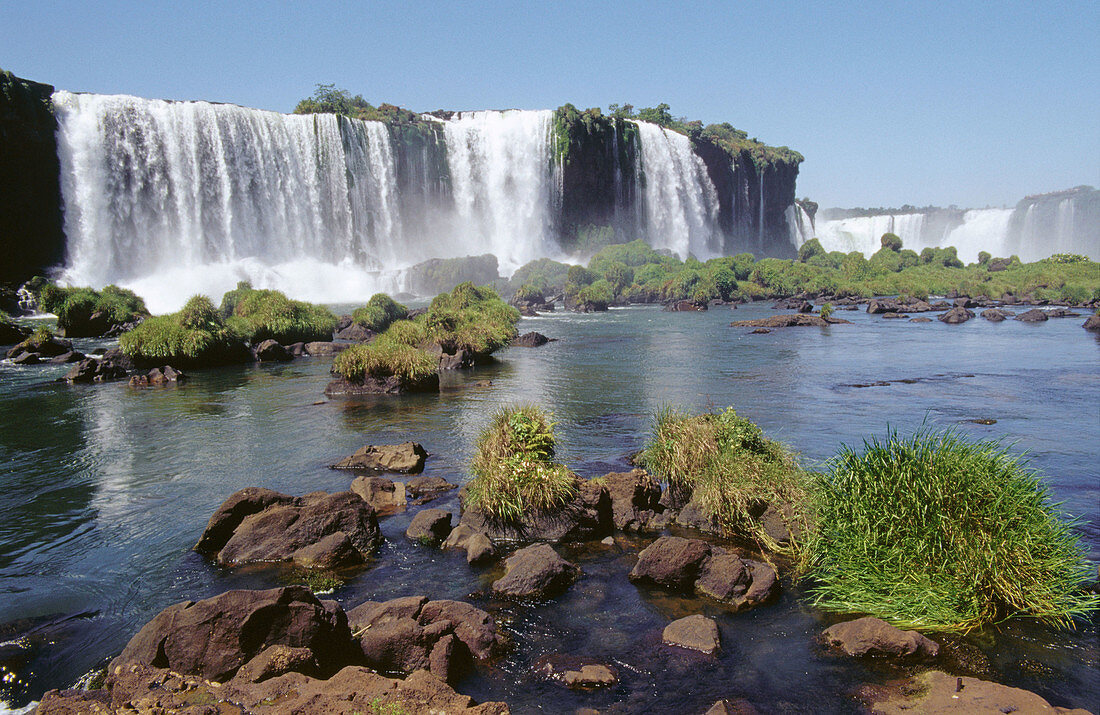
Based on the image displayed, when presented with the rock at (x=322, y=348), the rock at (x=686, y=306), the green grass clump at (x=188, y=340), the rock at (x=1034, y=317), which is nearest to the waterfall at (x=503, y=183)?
the rock at (x=686, y=306)

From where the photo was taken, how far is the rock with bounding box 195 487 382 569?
926cm

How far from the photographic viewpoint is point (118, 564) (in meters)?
9.45

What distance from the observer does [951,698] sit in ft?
18.6

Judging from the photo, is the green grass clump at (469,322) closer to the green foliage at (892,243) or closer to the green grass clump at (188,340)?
the green grass clump at (188,340)

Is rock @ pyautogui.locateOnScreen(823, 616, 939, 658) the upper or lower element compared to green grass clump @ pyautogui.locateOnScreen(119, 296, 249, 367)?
lower

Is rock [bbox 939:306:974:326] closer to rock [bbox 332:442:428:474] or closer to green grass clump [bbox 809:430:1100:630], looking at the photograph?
rock [bbox 332:442:428:474]

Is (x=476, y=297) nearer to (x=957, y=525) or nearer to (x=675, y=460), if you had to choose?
(x=675, y=460)

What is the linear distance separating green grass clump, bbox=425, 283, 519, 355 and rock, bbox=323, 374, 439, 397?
18.4 ft

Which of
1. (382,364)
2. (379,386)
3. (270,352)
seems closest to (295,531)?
(379,386)

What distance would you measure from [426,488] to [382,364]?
1163 centimetres

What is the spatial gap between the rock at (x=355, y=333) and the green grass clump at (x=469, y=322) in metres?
4.17

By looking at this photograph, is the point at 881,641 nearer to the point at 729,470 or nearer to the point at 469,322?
the point at 729,470

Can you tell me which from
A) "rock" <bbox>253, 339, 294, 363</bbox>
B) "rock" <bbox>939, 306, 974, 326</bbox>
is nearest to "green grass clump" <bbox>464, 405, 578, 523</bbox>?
"rock" <bbox>253, 339, 294, 363</bbox>

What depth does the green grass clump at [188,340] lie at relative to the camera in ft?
89.5
